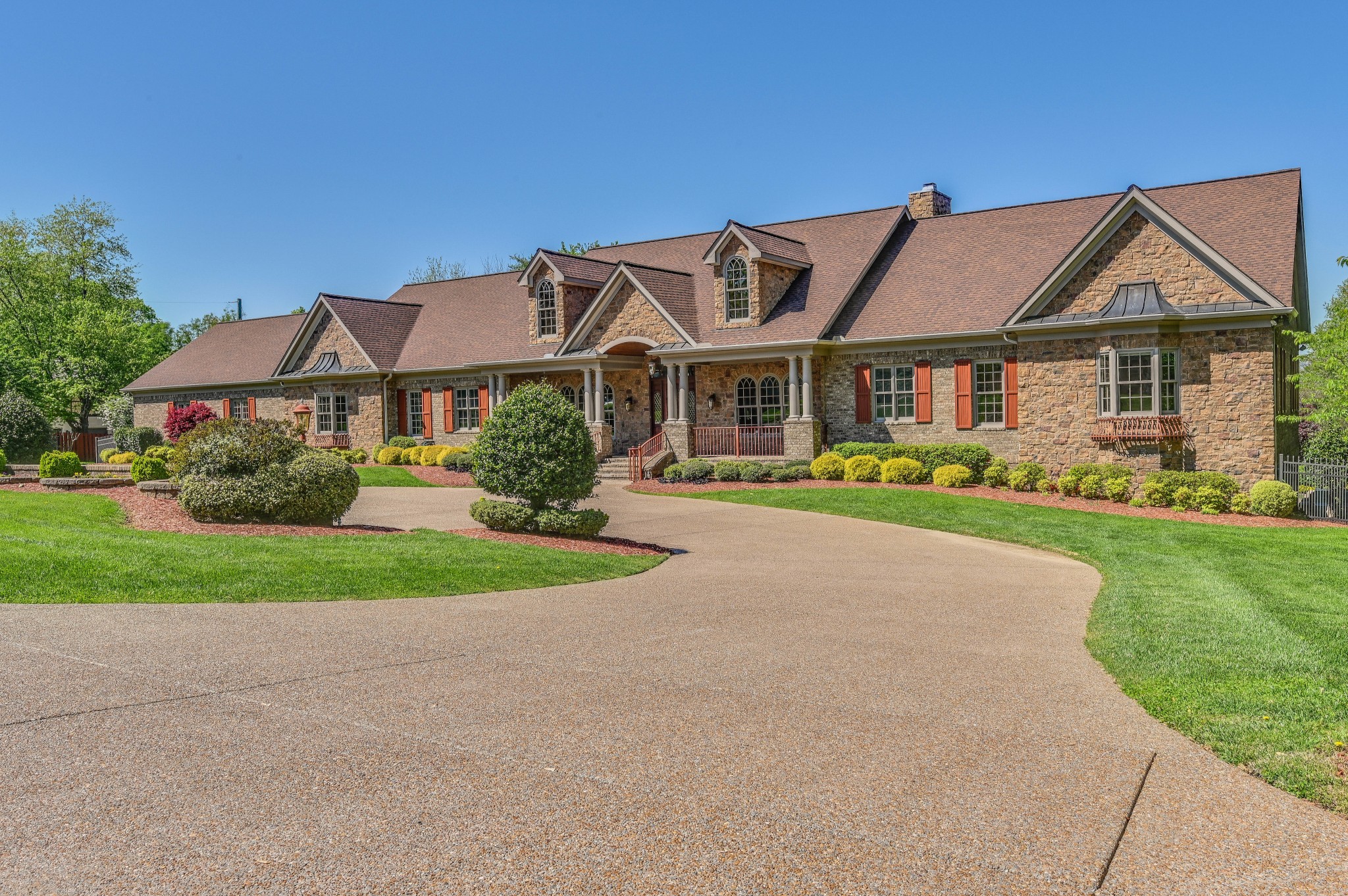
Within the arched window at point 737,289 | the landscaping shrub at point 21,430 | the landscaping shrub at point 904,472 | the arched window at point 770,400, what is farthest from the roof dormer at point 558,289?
the landscaping shrub at point 21,430

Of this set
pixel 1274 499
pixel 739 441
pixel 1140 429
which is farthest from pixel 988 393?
pixel 1274 499

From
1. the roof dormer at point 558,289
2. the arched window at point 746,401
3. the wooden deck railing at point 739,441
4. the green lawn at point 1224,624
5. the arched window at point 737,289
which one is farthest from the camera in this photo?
the roof dormer at point 558,289

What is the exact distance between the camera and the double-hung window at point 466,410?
3538 cm

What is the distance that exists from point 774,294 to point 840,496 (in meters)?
9.27

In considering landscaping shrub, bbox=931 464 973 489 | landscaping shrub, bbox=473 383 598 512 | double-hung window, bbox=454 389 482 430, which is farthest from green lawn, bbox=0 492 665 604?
double-hung window, bbox=454 389 482 430

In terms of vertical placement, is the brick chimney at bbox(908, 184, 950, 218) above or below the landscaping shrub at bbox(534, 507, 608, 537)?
above

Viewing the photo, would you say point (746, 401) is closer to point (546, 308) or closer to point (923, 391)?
point (923, 391)

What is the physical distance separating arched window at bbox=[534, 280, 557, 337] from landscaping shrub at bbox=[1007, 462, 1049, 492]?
51.1 ft

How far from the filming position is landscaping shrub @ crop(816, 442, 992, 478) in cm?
2492

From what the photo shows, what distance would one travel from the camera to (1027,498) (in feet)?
75.3

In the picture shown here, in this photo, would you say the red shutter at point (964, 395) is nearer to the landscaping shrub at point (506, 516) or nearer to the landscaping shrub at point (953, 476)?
the landscaping shrub at point (953, 476)

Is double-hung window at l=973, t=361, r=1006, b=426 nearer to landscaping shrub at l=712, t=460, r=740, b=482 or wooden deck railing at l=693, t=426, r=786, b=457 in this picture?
wooden deck railing at l=693, t=426, r=786, b=457

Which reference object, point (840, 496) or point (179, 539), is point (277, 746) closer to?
point (179, 539)

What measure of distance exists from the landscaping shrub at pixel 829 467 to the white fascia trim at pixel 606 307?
5.49 metres
